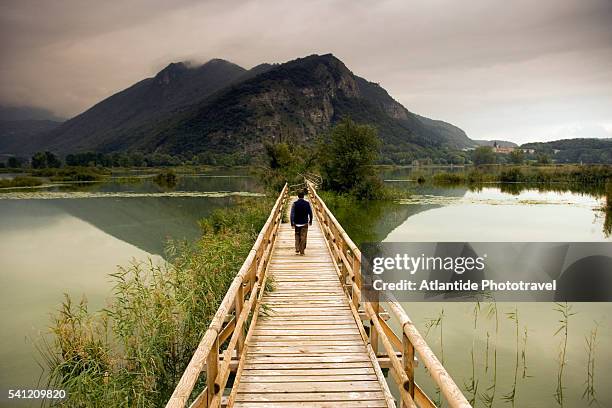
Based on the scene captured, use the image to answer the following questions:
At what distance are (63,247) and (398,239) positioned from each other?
54.3 feet

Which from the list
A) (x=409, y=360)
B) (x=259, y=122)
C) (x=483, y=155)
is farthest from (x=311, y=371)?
(x=259, y=122)

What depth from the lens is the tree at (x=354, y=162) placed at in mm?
36844

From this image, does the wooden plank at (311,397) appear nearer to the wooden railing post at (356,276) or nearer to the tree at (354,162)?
the wooden railing post at (356,276)

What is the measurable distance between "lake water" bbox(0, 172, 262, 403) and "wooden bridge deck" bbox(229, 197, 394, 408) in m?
3.81

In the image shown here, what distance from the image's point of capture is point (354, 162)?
3659cm

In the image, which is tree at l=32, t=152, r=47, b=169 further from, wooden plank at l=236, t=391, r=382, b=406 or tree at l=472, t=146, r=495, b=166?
wooden plank at l=236, t=391, r=382, b=406

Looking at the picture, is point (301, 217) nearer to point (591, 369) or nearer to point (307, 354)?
point (307, 354)

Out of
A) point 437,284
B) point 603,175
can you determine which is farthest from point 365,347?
point 603,175

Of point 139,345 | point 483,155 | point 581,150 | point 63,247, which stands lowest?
point 63,247

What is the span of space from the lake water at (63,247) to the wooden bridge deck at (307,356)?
381 cm

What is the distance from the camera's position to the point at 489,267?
15.8 metres

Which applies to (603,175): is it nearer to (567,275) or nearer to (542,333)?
(567,275)

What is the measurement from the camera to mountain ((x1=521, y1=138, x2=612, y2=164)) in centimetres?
11712

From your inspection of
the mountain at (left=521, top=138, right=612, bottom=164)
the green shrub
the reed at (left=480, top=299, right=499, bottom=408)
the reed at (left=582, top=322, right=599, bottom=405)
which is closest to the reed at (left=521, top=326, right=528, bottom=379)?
the reed at (left=480, top=299, right=499, bottom=408)
